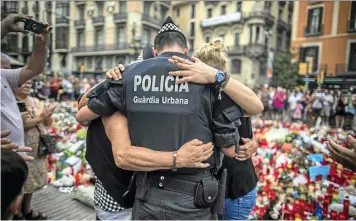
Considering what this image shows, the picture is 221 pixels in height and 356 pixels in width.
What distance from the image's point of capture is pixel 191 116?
168 centimetres

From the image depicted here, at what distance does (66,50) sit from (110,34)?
752 centimetres

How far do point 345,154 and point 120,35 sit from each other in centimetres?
4334

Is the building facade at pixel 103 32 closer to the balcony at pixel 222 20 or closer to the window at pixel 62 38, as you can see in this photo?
the window at pixel 62 38

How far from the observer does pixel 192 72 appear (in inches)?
66.0

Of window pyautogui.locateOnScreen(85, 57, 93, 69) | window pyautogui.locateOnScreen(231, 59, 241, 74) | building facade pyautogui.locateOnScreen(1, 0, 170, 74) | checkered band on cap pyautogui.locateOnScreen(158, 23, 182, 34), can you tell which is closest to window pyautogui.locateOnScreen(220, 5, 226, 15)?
window pyautogui.locateOnScreen(231, 59, 241, 74)

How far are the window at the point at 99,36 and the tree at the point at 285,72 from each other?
989 inches

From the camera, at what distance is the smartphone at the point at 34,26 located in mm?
2453

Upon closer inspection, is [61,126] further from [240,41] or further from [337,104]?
[240,41]

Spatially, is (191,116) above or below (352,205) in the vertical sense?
above

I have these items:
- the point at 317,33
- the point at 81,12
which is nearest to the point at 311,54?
the point at 317,33

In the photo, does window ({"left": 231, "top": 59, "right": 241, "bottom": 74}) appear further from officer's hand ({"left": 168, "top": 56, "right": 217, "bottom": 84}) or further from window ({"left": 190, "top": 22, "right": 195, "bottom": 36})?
officer's hand ({"left": 168, "top": 56, "right": 217, "bottom": 84})

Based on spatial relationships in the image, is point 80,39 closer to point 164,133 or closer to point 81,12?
point 81,12

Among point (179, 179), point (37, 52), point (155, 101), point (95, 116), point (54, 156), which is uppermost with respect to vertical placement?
point (37, 52)

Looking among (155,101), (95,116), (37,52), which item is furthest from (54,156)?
(155,101)
